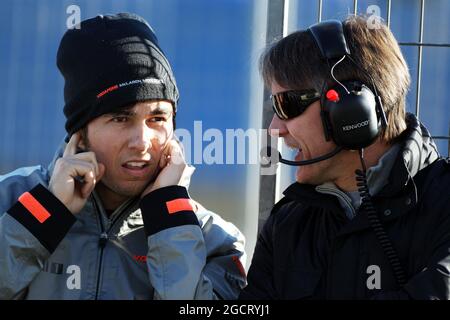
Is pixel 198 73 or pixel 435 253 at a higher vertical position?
pixel 198 73

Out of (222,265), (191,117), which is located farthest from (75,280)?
(191,117)

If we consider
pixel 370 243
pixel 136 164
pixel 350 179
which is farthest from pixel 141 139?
pixel 370 243

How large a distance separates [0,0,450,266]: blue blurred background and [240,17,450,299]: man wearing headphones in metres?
1.31

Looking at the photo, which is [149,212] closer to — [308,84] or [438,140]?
[308,84]

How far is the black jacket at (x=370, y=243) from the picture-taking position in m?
2.19

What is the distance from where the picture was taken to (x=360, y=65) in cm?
243

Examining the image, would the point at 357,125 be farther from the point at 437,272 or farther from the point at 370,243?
the point at 437,272

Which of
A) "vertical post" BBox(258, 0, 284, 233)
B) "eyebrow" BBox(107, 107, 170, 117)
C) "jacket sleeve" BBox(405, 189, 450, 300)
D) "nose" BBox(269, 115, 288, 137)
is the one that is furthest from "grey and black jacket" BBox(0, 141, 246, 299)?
"vertical post" BBox(258, 0, 284, 233)

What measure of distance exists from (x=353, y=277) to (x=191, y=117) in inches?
74.2

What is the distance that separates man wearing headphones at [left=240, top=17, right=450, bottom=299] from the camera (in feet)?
7.44

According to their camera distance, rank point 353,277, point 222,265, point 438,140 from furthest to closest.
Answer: point 438,140 → point 222,265 → point 353,277

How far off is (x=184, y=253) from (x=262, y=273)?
0.29 meters

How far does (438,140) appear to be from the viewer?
3.78 metres

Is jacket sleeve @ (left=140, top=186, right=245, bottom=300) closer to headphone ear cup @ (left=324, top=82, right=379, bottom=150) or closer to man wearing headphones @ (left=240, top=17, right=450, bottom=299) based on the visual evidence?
man wearing headphones @ (left=240, top=17, right=450, bottom=299)
